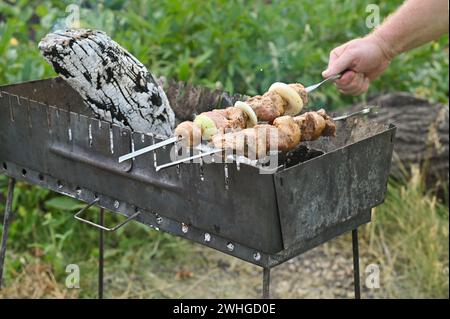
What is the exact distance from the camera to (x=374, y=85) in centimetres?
535

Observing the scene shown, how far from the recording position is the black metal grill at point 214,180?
2.31 metres

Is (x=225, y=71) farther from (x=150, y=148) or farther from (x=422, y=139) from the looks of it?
(x=150, y=148)

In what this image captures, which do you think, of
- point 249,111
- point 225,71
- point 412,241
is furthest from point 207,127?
point 225,71

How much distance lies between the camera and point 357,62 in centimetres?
313

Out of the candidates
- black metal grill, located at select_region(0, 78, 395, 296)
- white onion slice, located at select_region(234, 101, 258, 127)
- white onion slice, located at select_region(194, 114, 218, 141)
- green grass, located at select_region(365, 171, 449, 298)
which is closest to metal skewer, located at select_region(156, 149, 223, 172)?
black metal grill, located at select_region(0, 78, 395, 296)

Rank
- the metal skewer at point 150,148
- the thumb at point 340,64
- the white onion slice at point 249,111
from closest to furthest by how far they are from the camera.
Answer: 1. the metal skewer at point 150,148
2. the white onion slice at point 249,111
3. the thumb at point 340,64

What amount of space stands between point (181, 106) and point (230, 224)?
94 centimetres

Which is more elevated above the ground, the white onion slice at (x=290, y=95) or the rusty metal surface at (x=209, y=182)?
the white onion slice at (x=290, y=95)

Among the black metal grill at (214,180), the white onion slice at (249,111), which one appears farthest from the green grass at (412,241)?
the white onion slice at (249,111)

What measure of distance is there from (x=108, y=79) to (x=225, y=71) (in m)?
2.28

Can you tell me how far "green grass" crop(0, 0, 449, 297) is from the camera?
14.0ft

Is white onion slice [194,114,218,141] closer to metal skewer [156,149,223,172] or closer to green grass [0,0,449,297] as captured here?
metal skewer [156,149,223,172]

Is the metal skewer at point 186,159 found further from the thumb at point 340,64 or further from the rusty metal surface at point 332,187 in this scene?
the thumb at point 340,64
